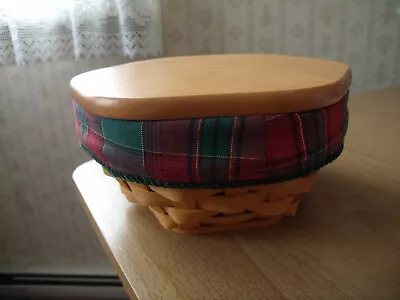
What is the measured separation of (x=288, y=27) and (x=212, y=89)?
76cm

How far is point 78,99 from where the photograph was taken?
0.42 m

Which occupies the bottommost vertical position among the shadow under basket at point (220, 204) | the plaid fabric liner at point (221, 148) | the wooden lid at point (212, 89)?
the shadow under basket at point (220, 204)

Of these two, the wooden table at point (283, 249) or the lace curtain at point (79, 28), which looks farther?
the lace curtain at point (79, 28)

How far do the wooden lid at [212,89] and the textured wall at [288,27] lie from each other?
0.57 metres

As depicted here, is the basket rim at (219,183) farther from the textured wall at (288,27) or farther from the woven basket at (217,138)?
the textured wall at (288,27)

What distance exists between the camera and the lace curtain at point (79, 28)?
0.96 metres

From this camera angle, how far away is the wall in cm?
104

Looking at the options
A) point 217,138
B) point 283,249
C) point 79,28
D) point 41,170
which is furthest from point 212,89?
point 41,170

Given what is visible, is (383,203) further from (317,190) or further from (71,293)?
(71,293)

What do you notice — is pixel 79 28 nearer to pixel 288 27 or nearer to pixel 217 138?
pixel 288 27

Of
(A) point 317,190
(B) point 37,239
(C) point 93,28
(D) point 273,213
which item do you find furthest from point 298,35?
(B) point 37,239

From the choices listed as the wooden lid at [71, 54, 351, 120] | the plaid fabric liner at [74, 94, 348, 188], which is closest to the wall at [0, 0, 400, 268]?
the wooden lid at [71, 54, 351, 120]

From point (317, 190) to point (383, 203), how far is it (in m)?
0.08

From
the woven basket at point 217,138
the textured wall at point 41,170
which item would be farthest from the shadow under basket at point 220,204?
the textured wall at point 41,170
